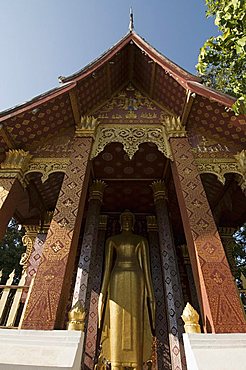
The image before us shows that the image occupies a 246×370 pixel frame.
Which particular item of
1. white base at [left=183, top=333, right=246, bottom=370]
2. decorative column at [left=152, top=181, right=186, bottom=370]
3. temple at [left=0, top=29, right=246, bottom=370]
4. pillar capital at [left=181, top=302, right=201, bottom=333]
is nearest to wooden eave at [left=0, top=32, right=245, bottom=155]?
temple at [left=0, top=29, right=246, bottom=370]

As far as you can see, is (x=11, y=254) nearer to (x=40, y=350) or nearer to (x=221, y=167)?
(x=221, y=167)

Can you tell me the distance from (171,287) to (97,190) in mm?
2942

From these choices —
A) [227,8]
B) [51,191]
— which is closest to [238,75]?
[227,8]

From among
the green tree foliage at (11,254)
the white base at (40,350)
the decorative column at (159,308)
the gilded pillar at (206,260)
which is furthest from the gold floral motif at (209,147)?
the green tree foliage at (11,254)

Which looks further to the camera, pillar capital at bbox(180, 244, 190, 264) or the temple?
pillar capital at bbox(180, 244, 190, 264)

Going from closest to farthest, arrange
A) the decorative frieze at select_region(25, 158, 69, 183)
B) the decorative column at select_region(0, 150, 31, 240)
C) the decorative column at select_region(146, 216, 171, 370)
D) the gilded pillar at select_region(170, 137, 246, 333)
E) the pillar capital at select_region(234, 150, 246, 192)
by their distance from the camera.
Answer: the gilded pillar at select_region(170, 137, 246, 333) → the decorative column at select_region(0, 150, 31, 240) → the pillar capital at select_region(234, 150, 246, 192) → the decorative frieze at select_region(25, 158, 69, 183) → the decorative column at select_region(146, 216, 171, 370)

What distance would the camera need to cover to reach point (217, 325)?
3268 mm

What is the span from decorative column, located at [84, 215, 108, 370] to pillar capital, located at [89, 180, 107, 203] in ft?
3.67

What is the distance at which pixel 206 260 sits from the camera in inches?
151

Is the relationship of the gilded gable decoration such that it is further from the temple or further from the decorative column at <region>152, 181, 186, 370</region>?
the decorative column at <region>152, 181, 186, 370</region>

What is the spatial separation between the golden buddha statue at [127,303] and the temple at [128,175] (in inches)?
13.2

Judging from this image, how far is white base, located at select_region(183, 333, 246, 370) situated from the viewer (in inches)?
98.2

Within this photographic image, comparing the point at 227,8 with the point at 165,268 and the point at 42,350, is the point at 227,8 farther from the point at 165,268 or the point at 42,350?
the point at 165,268

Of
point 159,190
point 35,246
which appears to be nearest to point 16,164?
point 35,246
